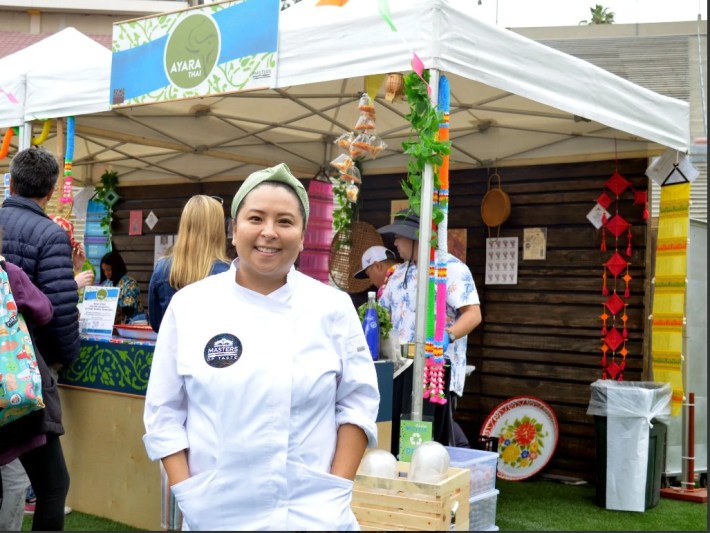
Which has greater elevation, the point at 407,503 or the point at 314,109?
the point at 314,109

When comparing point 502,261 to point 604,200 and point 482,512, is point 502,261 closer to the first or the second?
point 604,200

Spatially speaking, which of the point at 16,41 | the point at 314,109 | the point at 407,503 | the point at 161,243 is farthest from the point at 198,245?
the point at 16,41

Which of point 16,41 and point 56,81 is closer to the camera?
point 56,81

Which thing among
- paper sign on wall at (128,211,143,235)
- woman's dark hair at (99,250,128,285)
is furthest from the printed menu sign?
paper sign on wall at (128,211,143,235)

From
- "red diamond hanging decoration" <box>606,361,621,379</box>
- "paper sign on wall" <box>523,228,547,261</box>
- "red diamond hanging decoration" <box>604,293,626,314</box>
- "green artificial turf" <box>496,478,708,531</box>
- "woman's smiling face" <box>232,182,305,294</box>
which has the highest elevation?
"paper sign on wall" <box>523,228,547,261</box>

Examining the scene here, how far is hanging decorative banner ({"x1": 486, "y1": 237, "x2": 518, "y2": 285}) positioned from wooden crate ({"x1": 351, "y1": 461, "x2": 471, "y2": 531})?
327 cm

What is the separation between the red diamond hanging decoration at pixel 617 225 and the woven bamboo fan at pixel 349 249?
1.93 meters

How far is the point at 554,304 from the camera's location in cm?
639

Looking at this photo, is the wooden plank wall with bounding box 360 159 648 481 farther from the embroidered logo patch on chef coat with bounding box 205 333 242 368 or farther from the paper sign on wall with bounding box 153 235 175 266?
the embroidered logo patch on chef coat with bounding box 205 333 242 368

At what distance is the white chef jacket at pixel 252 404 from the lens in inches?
68.7

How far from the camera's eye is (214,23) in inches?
173

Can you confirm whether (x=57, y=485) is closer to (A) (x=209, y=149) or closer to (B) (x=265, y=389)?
(B) (x=265, y=389)

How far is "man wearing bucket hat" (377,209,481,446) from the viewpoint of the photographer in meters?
4.53

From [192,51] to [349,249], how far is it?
2971 mm
